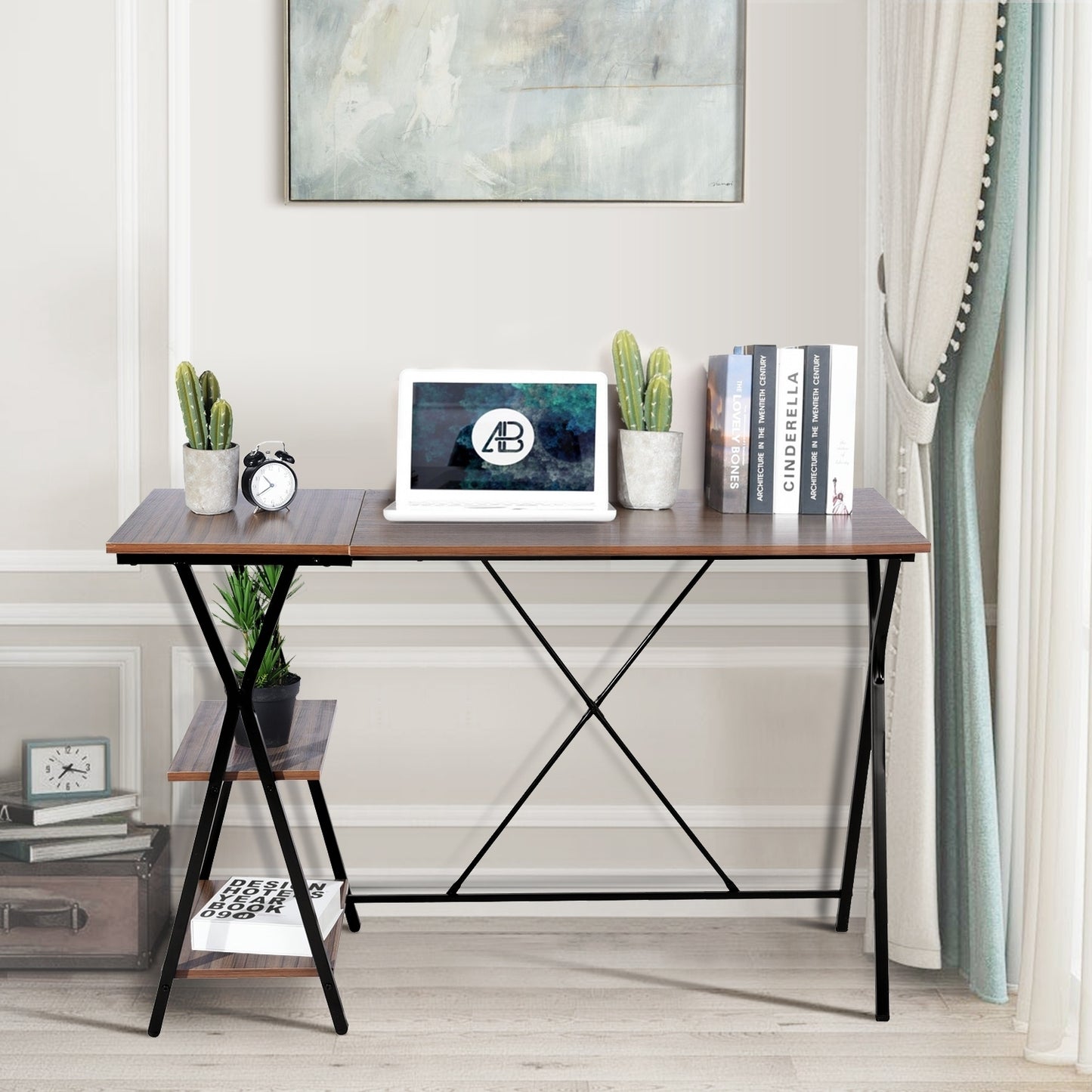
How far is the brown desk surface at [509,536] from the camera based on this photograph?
6.19 feet

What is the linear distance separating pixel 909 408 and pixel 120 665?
1.62 meters

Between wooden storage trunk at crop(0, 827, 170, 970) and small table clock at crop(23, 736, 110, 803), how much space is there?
150mm

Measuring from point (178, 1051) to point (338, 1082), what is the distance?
0.30 metres

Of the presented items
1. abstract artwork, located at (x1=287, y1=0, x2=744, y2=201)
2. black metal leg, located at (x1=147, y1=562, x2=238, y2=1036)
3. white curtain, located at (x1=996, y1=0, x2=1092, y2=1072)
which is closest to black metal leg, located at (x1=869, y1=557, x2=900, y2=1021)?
white curtain, located at (x1=996, y1=0, x2=1092, y2=1072)

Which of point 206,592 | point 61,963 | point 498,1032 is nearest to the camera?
point 498,1032

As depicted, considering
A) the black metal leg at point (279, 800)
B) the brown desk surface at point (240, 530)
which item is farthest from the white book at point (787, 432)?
the black metal leg at point (279, 800)

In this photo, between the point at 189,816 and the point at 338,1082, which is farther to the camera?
the point at 189,816

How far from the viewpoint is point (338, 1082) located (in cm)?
203

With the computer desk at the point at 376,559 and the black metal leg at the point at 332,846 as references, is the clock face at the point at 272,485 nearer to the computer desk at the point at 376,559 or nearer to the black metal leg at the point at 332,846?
the computer desk at the point at 376,559

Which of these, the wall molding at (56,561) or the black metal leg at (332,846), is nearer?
the black metal leg at (332,846)

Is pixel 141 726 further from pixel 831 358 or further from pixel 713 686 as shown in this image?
pixel 831 358

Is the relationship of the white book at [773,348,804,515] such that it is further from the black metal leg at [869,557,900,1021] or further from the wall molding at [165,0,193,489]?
the wall molding at [165,0,193,489]

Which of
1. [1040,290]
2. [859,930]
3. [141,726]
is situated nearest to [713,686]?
[859,930]

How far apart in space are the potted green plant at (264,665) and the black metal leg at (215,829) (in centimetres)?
12
